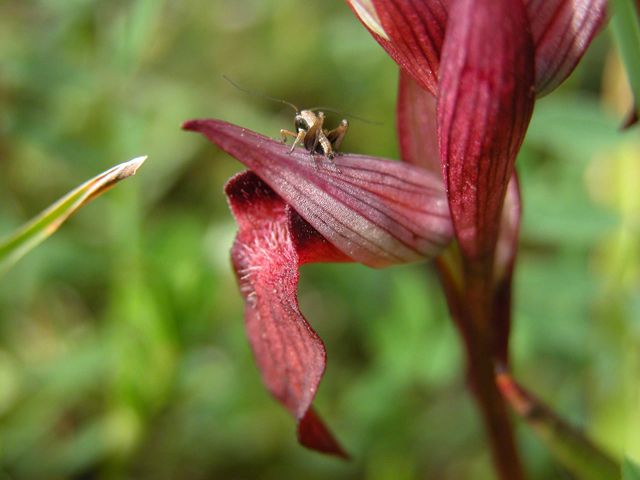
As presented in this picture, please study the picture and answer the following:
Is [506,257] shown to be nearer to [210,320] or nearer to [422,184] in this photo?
[422,184]

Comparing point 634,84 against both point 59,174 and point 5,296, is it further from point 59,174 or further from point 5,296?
point 59,174

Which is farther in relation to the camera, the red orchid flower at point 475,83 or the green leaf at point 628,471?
the green leaf at point 628,471

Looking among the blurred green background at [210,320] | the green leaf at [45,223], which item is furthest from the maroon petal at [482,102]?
the blurred green background at [210,320]

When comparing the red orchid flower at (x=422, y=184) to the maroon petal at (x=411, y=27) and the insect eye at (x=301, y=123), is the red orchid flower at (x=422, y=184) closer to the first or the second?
the maroon petal at (x=411, y=27)

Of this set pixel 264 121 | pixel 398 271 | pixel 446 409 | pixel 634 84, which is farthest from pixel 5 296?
pixel 634 84

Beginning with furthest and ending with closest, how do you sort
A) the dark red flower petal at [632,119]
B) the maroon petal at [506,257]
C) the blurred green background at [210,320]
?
1. the blurred green background at [210,320]
2. the maroon petal at [506,257]
3. the dark red flower petal at [632,119]

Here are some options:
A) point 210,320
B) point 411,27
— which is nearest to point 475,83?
point 411,27
